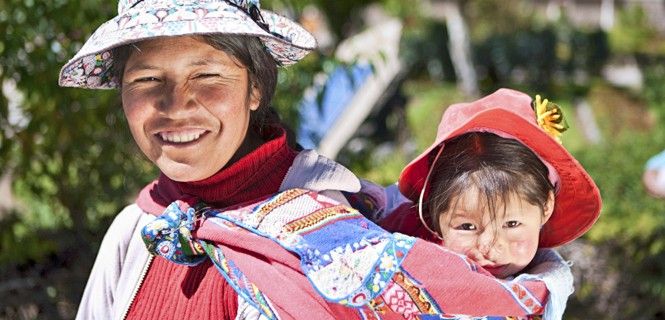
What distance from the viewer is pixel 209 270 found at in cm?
221

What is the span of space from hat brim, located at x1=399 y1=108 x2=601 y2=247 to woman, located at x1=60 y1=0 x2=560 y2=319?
207 mm

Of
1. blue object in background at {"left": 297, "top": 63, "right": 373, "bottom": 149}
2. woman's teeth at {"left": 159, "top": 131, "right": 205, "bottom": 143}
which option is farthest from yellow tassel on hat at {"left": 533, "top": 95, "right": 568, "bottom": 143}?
woman's teeth at {"left": 159, "top": 131, "right": 205, "bottom": 143}

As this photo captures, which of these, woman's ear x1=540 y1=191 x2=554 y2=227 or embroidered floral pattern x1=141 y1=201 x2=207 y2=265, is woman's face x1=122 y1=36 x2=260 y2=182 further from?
woman's ear x1=540 y1=191 x2=554 y2=227

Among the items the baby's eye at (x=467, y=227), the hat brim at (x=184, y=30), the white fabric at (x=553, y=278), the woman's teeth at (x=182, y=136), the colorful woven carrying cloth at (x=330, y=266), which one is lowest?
the white fabric at (x=553, y=278)

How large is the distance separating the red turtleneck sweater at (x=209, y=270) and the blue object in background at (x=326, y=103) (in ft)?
1.24

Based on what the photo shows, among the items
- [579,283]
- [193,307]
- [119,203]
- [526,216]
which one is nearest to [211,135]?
[193,307]

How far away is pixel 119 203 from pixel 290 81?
0.93 meters

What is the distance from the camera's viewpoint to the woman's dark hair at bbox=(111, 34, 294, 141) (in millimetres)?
2162

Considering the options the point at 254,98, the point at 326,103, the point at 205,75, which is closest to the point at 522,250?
the point at 254,98

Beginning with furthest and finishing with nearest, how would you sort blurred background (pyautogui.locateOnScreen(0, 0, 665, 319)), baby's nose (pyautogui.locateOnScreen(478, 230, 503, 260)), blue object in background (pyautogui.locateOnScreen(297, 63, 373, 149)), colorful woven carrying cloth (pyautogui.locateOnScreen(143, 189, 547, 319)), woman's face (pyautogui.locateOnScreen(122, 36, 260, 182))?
blue object in background (pyautogui.locateOnScreen(297, 63, 373, 149))
blurred background (pyautogui.locateOnScreen(0, 0, 665, 319))
baby's nose (pyautogui.locateOnScreen(478, 230, 503, 260))
woman's face (pyautogui.locateOnScreen(122, 36, 260, 182))
colorful woven carrying cloth (pyautogui.locateOnScreen(143, 189, 547, 319))

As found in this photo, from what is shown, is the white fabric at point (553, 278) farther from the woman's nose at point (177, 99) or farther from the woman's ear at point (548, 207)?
the woman's nose at point (177, 99)

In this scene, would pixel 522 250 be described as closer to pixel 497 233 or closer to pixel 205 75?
pixel 497 233

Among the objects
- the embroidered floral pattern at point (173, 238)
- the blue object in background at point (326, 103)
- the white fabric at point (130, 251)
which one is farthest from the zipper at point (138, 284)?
the blue object in background at point (326, 103)

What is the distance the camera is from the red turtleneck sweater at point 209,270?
2180 mm
